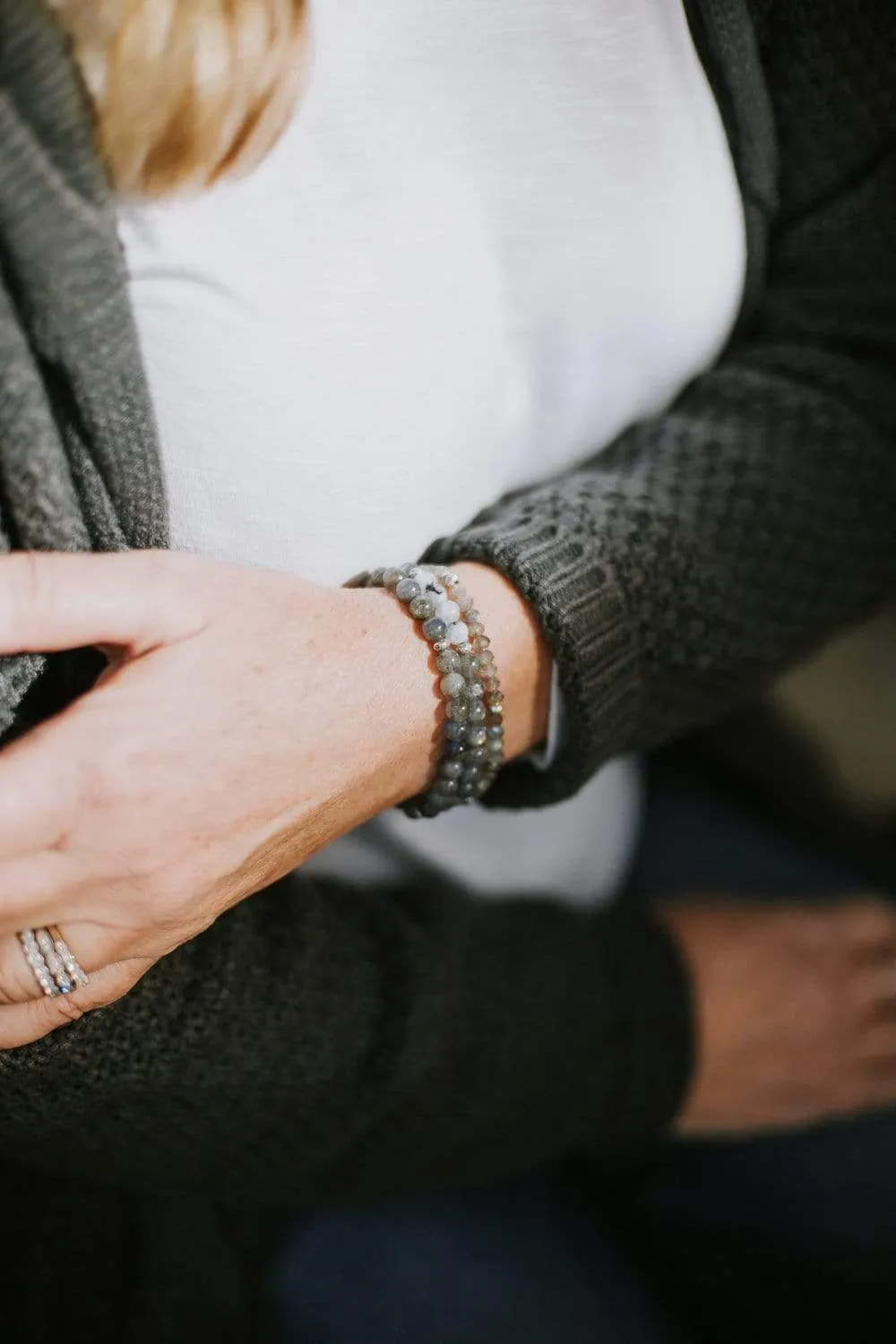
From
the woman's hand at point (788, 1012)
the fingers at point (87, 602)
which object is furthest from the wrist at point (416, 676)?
the woman's hand at point (788, 1012)

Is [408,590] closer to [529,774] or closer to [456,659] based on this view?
[456,659]

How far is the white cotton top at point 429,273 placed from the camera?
0.47 m

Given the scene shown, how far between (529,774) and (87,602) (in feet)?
1.04

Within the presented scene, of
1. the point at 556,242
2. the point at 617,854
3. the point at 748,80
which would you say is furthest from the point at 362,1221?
the point at 748,80

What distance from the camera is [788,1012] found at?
875mm

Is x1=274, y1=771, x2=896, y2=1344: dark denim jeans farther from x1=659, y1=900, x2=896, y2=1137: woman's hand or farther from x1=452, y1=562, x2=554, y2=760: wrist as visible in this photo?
x1=452, y1=562, x2=554, y2=760: wrist

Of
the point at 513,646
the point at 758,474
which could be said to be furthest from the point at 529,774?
the point at 758,474

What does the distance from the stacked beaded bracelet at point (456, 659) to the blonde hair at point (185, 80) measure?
0.68 feet

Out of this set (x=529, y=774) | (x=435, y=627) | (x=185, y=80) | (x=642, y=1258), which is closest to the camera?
(x=185, y=80)

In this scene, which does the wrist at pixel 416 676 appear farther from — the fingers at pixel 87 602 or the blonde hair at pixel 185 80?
the blonde hair at pixel 185 80

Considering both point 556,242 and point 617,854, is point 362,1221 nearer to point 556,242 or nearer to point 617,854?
point 617,854

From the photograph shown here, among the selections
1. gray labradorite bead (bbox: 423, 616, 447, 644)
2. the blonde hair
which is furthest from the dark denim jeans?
the blonde hair

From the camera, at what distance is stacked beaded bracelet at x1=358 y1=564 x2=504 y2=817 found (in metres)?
0.52

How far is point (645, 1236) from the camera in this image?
0.83 metres
